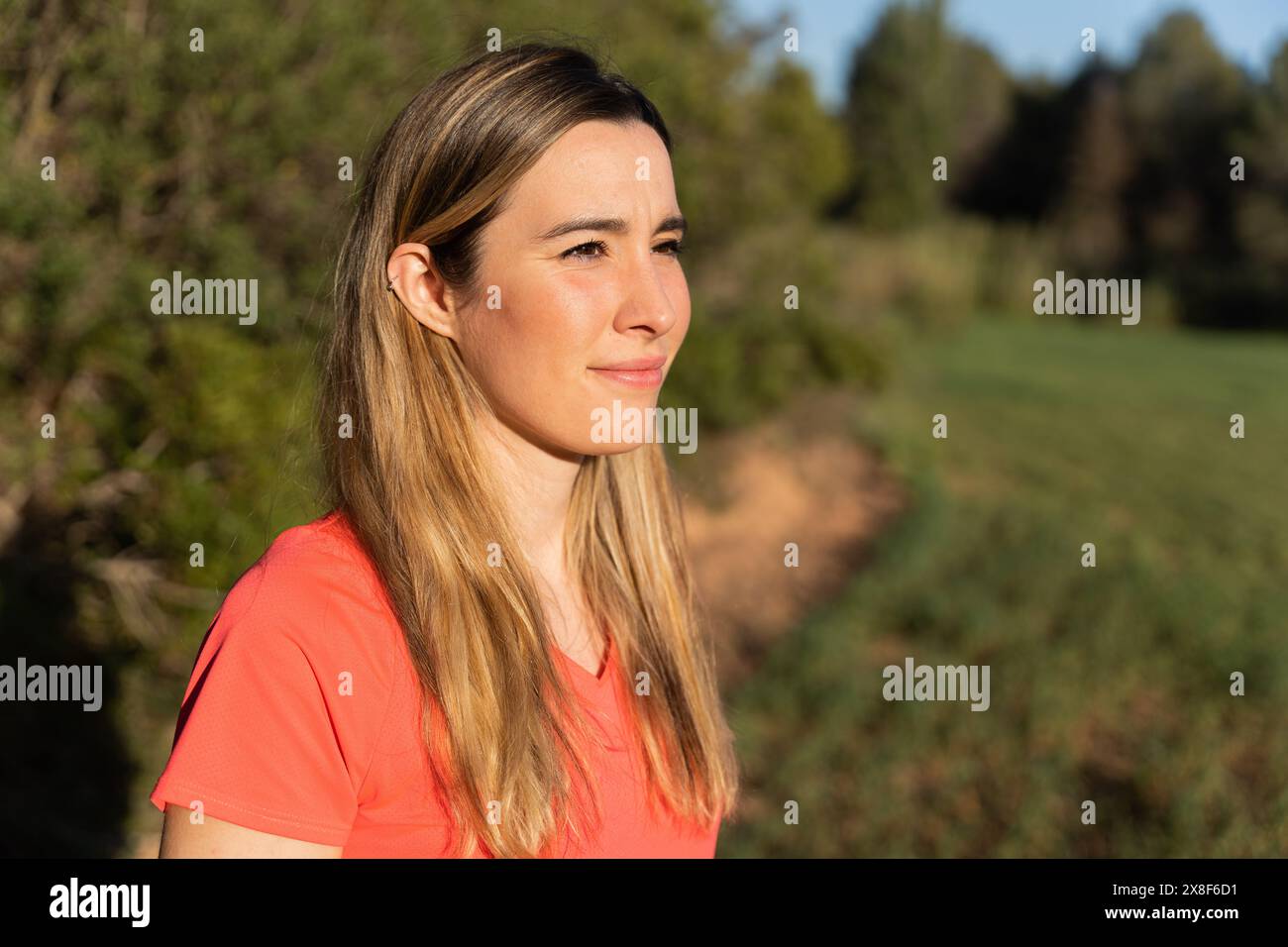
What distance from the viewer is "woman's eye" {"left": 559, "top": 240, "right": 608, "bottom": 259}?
202 cm

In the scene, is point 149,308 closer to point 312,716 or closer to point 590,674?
point 590,674

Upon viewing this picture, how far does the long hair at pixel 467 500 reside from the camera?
1.84m

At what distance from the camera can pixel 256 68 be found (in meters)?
4.66

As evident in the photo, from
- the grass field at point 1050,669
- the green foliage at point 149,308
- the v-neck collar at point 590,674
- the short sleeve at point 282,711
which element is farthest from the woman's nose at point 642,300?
the green foliage at point 149,308

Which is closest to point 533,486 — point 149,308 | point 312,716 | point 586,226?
point 586,226

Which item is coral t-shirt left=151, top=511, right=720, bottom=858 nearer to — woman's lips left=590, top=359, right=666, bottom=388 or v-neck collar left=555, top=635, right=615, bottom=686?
v-neck collar left=555, top=635, right=615, bottom=686

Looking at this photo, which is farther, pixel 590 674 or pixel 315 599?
pixel 590 674

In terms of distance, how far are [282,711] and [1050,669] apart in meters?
5.94

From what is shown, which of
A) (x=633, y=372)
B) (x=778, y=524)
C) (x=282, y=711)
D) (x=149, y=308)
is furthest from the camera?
(x=778, y=524)

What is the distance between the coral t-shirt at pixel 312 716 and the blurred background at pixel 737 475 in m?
0.42

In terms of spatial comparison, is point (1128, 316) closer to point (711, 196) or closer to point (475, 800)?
point (711, 196)

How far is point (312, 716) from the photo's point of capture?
1626mm

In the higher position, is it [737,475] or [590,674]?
[737,475]

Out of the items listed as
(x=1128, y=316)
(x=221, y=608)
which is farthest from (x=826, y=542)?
(x=1128, y=316)
